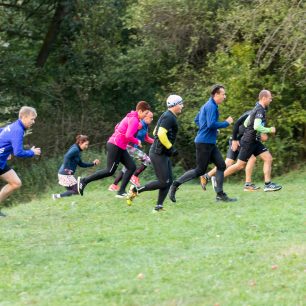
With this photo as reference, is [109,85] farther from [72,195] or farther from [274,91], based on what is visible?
[72,195]

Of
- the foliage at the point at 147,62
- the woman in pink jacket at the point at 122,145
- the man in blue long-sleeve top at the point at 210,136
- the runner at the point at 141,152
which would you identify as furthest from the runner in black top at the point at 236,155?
the foliage at the point at 147,62

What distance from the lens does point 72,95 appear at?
84.7 ft

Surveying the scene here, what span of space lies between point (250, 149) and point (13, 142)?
4.52m

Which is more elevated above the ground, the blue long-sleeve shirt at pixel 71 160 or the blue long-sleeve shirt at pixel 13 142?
the blue long-sleeve shirt at pixel 13 142

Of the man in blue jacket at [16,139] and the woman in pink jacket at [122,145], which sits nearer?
the man in blue jacket at [16,139]

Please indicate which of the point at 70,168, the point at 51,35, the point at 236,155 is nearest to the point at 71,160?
the point at 70,168

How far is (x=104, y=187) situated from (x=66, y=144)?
6382 mm

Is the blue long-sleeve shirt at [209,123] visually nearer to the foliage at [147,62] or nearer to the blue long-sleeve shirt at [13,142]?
the blue long-sleeve shirt at [13,142]

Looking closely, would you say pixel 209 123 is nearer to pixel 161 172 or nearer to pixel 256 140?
pixel 161 172

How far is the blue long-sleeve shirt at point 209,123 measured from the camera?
12.2 metres

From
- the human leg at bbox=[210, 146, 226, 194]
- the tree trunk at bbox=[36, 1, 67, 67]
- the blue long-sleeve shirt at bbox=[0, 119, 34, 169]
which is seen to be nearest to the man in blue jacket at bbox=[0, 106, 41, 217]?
the blue long-sleeve shirt at bbox=[0, 119, 34, 169]

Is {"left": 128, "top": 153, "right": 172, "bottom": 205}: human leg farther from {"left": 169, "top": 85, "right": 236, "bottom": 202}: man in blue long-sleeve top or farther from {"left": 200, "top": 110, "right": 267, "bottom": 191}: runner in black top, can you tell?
{"left": 200, "top": 110, "right": 267, "bottom": 191}: runner in black top

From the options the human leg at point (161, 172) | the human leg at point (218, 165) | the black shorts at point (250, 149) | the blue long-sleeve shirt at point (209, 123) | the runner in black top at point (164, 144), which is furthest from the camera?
the black shorts at point (250, 149)

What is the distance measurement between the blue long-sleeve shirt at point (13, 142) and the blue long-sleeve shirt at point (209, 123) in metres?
2.81
